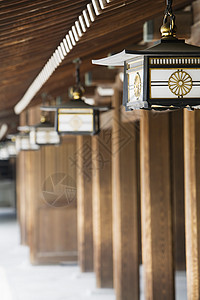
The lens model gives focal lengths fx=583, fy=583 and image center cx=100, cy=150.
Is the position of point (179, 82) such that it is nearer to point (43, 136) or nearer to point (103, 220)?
point (43, 136)

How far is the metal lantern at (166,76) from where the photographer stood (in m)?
3.28

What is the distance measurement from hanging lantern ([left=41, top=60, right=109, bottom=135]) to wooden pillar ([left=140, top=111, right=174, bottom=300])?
121 centimetres

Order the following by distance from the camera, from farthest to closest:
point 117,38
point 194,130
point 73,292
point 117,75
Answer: point 73,292
point 117,75
point 117,38
point 194,130

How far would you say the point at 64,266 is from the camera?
1373 centimetres

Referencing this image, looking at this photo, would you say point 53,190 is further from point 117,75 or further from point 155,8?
point 155,8

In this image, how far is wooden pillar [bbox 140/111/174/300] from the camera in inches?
293

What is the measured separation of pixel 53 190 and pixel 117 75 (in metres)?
5.48

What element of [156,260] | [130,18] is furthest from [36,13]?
[156,260]

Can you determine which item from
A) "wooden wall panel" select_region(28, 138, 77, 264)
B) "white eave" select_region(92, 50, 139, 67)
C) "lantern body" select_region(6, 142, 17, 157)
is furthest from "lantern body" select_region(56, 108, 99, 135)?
"lantern body" select_region(6, 142, 17, 157)

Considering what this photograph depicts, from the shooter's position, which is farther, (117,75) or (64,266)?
(64,266)

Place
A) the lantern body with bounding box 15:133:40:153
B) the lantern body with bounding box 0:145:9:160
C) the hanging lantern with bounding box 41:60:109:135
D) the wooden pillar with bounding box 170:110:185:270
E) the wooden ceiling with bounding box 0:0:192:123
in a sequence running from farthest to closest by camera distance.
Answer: the lantern body with bounding box 0:145:9:160, the lantern body with bounding box 15:133:40:153, the wooden pillar with bounding box 170:110:185:270, the hanging lantern with bounding box 41:60:109:135, the wooden ceiling with bounding box 0:0:192:123

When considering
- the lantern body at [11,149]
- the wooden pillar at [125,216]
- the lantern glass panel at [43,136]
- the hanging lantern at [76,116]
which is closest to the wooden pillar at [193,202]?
the hanging lantern at [76,116]

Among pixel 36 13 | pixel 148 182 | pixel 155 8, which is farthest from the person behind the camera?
pixel 148 182

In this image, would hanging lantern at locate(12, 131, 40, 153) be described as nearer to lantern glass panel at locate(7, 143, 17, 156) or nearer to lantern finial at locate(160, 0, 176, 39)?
lantern glass panel at locate(7, 143, 17, 156)
